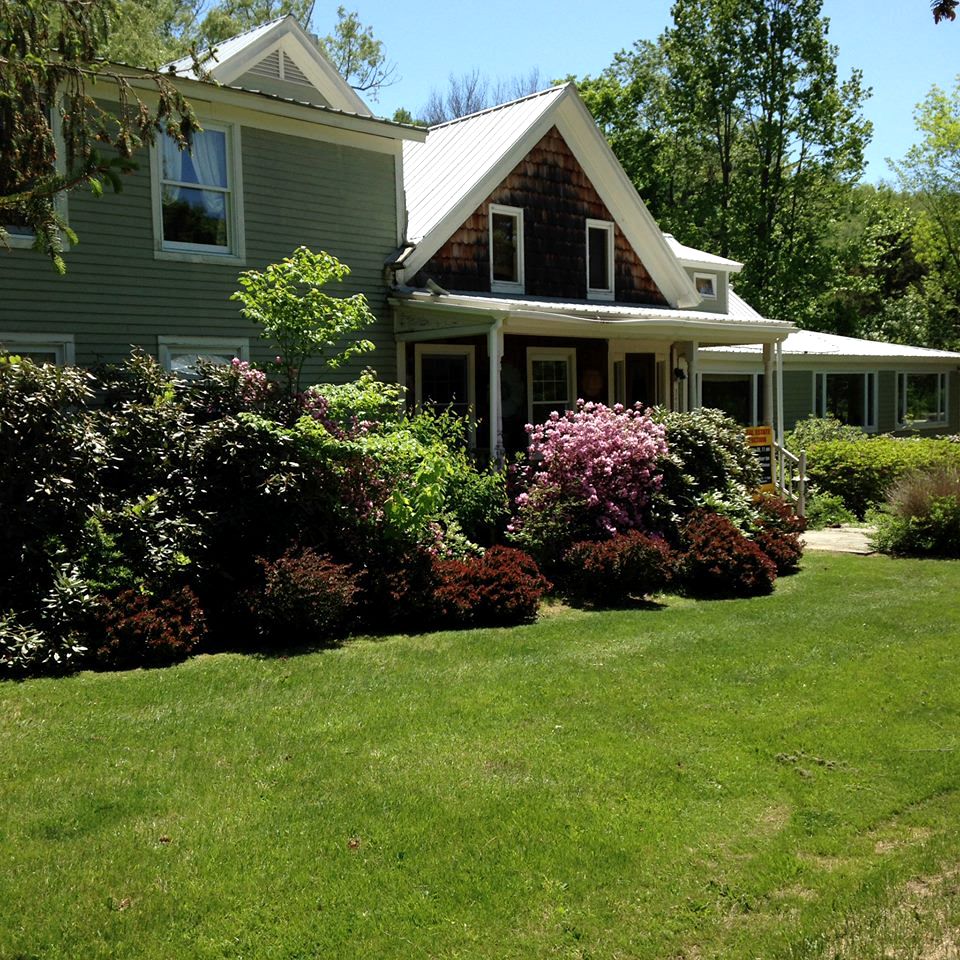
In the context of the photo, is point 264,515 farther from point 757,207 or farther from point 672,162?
point 672,162

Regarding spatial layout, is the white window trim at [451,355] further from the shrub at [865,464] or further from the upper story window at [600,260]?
the shrub at [865,464]

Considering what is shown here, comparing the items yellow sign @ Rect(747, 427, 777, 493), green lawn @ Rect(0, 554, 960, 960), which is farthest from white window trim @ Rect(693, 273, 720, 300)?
green lawn @ Rect(0, 554, 960, 960)

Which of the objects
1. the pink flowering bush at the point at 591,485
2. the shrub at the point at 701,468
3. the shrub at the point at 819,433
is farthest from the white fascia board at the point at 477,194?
the shrub at the point at 819,433

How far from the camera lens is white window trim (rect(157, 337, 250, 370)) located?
40.3ft

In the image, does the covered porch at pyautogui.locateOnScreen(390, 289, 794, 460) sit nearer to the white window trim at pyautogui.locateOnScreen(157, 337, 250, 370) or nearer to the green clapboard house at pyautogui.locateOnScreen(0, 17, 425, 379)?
the green clapboard house at pyautogui.locateOnScreen(0, 17, 425, 379)

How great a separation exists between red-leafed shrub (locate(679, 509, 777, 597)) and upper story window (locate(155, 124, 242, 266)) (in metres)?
7.07

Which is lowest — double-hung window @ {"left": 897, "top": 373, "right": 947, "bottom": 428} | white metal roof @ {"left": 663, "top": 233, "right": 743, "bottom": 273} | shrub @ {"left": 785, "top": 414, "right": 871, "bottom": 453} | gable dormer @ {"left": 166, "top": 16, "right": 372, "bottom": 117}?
shrub @ {"left": 785, "top": 414, "right": 871, "bottom": 453}

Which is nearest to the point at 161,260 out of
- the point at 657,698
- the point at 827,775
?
the point at 657,698

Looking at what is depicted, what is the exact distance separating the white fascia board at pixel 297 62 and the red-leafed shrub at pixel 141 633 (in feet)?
27.7

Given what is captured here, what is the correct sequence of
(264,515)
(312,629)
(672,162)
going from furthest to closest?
(672,162) < (264,515) < (312,629)

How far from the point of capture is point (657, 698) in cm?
711

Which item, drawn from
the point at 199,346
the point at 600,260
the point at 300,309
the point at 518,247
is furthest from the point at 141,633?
the point at 600,260

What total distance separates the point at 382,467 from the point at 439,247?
613 cm

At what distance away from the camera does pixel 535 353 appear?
17.3m
